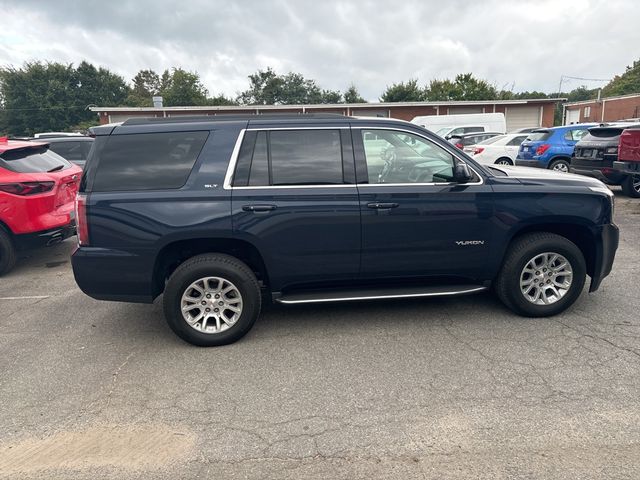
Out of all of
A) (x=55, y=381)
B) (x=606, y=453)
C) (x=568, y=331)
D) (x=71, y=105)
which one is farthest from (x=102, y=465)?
(x=71, y=105)

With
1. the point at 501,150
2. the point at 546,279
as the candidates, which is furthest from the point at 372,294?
the point at 501,150

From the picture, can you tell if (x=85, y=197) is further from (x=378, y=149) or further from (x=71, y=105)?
(x=71, y=105)

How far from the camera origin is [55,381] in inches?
142

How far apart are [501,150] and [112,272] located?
1357 cm

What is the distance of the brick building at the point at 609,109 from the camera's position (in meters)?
40.7

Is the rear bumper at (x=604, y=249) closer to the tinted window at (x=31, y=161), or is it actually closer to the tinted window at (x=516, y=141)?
the tinted window at (x=31, y=161)

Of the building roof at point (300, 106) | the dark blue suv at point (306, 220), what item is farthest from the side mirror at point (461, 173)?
the building roof at point (300, 106)

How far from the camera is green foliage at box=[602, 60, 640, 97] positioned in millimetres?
63688

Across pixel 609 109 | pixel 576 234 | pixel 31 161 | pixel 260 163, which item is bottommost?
pixel 576 234

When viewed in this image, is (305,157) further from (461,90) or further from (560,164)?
(461,90)

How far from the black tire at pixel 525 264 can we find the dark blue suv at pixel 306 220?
0.01 metres

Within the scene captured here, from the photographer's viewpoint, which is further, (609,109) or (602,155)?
(609,109)

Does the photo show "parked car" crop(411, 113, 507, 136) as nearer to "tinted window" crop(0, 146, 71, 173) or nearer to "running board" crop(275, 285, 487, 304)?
"tinted window" crop(0, 146, 71, 173)

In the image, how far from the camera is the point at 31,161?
21.8ft
